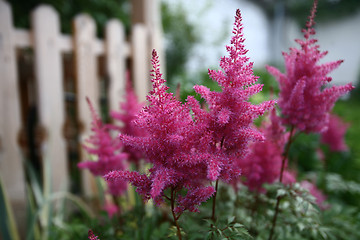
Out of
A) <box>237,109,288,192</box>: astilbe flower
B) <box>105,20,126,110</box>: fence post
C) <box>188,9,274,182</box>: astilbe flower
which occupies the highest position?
<box>105,20,126,110</box>: fence post

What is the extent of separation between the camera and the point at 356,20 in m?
12.0

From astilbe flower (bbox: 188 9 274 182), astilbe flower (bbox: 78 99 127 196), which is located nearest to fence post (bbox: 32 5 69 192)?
astilbe flower (bbox: 78 99 127 196)

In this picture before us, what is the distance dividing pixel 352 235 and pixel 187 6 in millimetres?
7725

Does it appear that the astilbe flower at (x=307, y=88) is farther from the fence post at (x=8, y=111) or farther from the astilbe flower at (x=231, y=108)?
the fence post at (x=8, y=111)

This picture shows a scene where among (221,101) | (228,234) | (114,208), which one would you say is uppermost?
(221,101)

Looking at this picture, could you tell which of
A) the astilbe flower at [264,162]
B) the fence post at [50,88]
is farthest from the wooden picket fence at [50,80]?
the astilbe flower at [264,162]

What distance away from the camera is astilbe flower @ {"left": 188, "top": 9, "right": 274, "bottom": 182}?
28.9 inches

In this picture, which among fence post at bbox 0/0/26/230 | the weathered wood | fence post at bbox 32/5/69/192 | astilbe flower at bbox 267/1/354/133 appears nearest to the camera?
astilbe flower at bbox 267/1/354/133

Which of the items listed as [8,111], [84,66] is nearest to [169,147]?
[8,111]

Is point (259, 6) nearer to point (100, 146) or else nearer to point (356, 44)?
point (356, 44)

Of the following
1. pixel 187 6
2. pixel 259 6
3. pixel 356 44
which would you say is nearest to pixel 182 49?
pixel 187 6

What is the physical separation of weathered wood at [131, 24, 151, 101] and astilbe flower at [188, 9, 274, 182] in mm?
2327

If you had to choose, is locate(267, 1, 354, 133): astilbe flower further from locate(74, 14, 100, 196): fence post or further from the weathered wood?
the weathered wood

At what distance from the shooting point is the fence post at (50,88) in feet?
7.46
